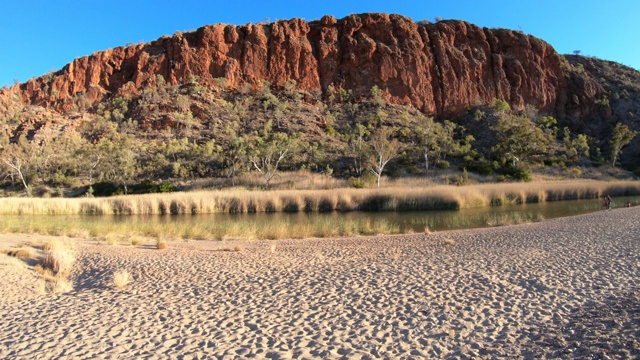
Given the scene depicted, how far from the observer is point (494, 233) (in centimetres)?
1608

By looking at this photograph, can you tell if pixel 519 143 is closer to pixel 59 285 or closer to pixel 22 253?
pixel 22 253

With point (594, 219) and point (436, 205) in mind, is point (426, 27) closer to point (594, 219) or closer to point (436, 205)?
point (436, 205)

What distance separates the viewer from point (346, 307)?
6.71 meters

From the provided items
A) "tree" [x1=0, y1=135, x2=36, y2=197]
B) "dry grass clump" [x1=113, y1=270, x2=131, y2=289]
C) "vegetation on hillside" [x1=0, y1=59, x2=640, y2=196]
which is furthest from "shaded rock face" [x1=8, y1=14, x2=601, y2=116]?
"dry grass clump" [x1=113, y1=270, x2=131, y2=289]

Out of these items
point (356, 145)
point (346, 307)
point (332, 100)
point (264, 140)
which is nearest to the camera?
point (346, 307)

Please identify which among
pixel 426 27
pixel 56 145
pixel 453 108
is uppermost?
pixel 426 27

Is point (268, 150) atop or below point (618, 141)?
below

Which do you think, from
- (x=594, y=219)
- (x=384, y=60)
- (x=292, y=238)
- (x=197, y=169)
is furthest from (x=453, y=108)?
(x=292, y=238)

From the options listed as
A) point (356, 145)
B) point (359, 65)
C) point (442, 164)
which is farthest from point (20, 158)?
point (359, 65)

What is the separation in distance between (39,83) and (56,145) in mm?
28088

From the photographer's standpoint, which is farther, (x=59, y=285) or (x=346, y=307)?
(x=59, y=285)

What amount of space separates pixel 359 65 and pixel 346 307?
7090cm

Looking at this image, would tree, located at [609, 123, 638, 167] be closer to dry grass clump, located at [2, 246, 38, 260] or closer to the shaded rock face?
the shaded rock face

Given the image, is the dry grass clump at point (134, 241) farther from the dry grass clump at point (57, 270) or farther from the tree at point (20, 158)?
the tree at point (20, 158)
